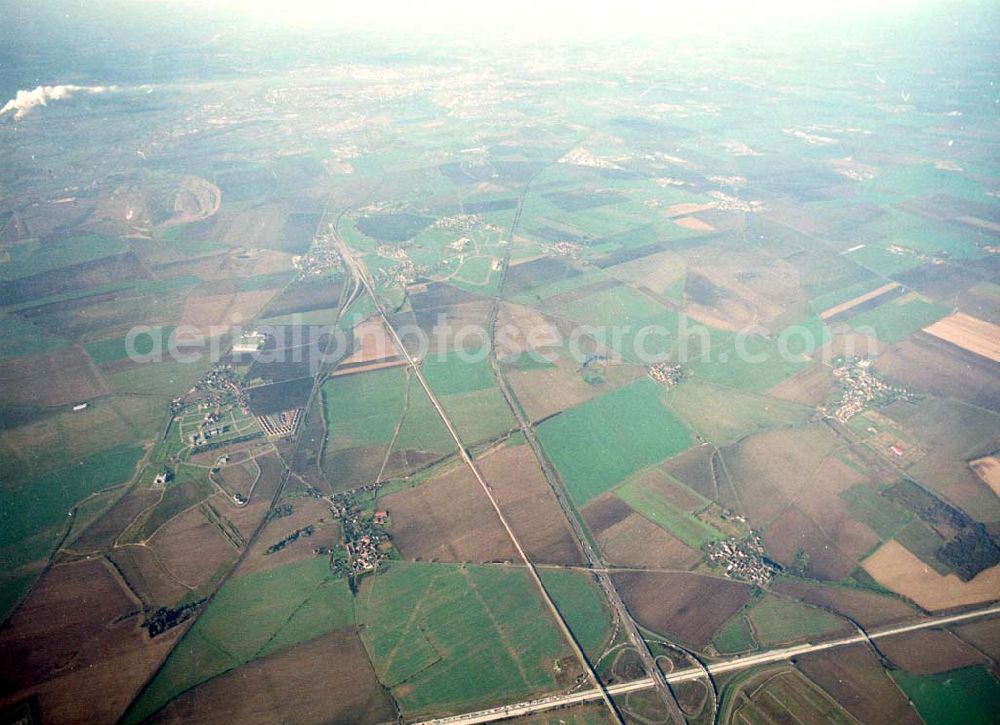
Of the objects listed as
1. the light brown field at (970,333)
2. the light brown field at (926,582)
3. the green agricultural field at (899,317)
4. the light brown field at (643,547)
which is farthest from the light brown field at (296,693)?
the light brown field at (970,333)

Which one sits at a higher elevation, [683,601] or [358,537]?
[358,537]

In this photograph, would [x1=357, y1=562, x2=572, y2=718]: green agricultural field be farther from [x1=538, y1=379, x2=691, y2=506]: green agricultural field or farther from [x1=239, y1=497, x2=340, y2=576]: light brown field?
[x1=538, y1=379, x2=691, y2=506]: green agricultural field

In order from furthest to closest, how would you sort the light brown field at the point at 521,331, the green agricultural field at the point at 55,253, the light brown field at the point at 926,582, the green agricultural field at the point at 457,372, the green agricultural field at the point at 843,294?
the green agricultural field at the point at 55,253, the green agricultural field at the point at 843,294, the light brown field at the point at 521,331, the green agricultural field at the point at 457,372, the light brown field at the point at 926,582

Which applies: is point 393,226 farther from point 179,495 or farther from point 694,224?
point 179,495

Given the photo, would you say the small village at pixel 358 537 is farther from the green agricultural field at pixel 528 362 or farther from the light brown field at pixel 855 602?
the light brown field at pixel 855 602

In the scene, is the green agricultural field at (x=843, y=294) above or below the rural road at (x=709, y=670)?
below

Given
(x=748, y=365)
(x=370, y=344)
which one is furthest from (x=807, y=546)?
(x=370, y=344)

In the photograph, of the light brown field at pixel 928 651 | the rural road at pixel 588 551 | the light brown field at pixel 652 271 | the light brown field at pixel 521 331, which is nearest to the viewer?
the rural road at pixel 588 551
